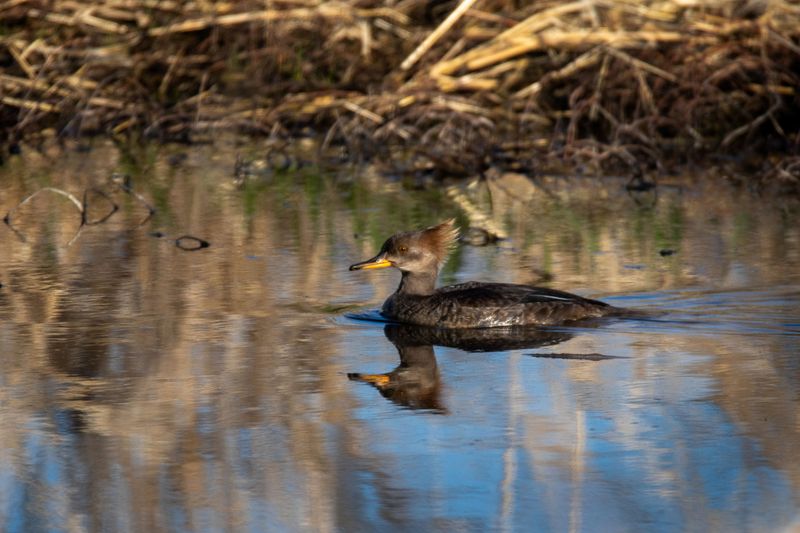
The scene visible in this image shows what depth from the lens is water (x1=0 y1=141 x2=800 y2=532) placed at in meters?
5.04

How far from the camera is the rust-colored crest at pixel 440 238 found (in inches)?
358

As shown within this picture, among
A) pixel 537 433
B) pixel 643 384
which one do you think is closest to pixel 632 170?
pixel 643 384

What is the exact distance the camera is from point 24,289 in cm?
899

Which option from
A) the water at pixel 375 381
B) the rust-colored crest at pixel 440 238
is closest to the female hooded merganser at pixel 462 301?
the rust-colored crest at pixel 440 238

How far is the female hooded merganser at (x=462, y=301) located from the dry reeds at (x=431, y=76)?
18.0ft

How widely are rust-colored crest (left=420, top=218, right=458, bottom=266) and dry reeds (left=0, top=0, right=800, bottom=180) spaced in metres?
5.21

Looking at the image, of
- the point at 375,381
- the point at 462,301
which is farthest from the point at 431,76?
the point at 375,381

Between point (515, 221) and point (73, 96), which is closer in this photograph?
point (515, 221)

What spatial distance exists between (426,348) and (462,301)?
691 millimetres

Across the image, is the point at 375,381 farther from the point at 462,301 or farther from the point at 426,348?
the point at 462,301

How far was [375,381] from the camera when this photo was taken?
22.4 ft

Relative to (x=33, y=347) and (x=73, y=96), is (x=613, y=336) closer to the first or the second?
(x=33, y=347)

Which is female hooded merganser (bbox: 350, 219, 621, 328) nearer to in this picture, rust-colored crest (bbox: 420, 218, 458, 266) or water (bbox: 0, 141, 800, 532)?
rust-colored crest (bbox: 420, 218, 458, 266)

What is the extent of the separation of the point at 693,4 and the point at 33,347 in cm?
1037
